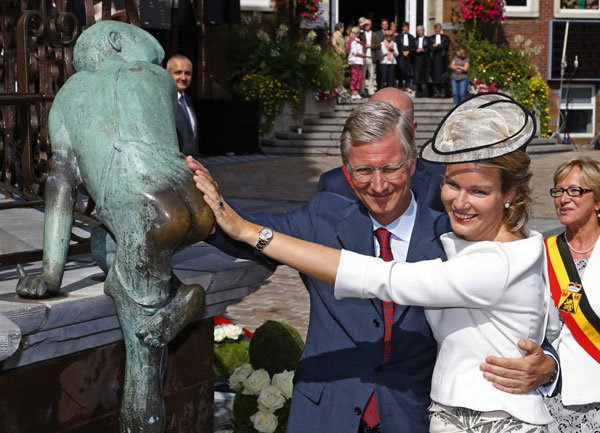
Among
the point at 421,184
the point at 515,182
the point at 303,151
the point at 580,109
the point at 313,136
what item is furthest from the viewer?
the point at 580,109

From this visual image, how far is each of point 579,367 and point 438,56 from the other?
1865cm

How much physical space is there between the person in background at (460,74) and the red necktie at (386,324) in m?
17.6

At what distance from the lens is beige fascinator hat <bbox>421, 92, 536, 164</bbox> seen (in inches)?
92.6

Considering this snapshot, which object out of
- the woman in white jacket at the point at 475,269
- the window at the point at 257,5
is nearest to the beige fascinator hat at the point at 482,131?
the woman in white jacket at the point at 475,269

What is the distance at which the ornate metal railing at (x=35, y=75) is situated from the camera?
3.03 m

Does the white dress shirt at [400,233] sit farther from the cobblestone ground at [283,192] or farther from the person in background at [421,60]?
the person in background at [421,60]

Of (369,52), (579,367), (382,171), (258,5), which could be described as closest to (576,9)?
(369,52)

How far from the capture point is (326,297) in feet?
9.26

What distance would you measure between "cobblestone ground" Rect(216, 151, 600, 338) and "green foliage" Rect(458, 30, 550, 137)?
189 cm

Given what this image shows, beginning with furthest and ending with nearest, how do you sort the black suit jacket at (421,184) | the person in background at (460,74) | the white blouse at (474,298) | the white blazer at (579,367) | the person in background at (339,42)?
1. the person in background at (339,42)
2. the person in background at (460,74)
3. the white blazer at (579,367)
4. the black suit jacket at (421,184)
5. the white blouse at (474,298)

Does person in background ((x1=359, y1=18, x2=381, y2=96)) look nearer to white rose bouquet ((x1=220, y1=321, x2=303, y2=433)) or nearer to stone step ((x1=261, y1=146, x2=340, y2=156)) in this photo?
stone step ((x1=261, y1=146, x2=340, y2=156))

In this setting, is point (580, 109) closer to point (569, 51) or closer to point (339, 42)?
point (569, 51)

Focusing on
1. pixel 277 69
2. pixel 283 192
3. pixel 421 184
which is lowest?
pixel 283 192

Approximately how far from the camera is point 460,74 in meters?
20.0
